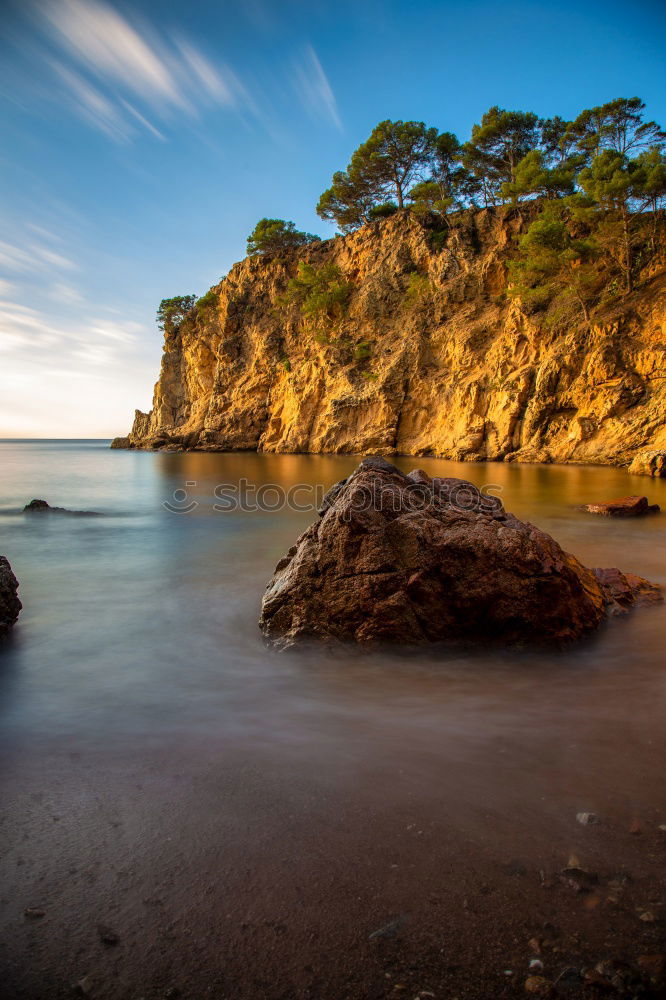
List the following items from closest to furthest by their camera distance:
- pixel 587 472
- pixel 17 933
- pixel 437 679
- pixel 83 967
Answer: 1. pixel 83 967
2. pixel 17 933
3. pixel 437 679
4. pixel 587 472

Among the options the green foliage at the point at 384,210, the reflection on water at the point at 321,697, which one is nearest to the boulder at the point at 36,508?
the reflection on water at the point at 321,697

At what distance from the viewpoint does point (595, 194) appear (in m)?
23.8

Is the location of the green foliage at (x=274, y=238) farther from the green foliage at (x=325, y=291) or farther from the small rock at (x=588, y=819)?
the small rock at (x=588, y=819)

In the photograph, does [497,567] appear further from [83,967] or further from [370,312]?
[370,312]

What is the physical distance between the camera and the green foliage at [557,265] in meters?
25.3

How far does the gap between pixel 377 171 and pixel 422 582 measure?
153 feet

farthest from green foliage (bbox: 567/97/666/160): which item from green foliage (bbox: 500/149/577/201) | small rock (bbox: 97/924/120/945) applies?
small rock (bbox: 97/924/120/945)

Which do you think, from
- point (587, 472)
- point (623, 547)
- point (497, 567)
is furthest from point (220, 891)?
point (587, 472)

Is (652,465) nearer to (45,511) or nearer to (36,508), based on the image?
(45,511)

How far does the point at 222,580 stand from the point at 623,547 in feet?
19.1

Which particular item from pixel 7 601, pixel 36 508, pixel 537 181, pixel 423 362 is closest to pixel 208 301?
pixel 423 362

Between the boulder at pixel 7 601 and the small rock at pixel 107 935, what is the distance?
3.41 m

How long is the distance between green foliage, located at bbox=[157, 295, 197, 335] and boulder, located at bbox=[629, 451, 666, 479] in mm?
51405

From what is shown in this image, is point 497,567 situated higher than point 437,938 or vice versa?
point 497,567
